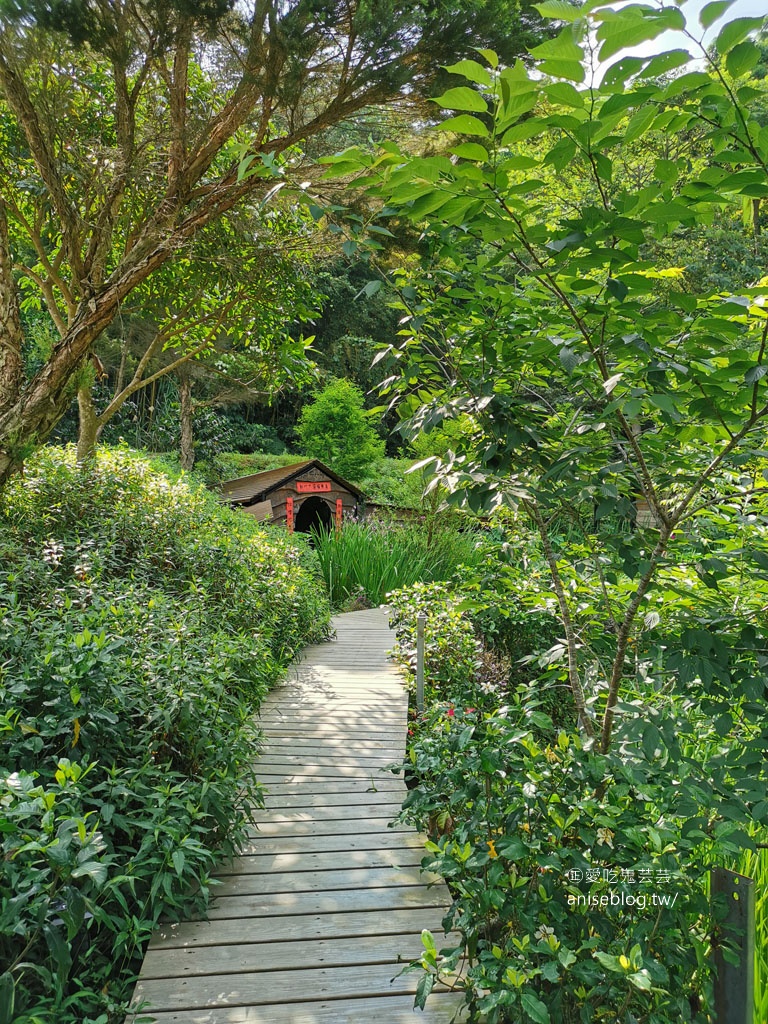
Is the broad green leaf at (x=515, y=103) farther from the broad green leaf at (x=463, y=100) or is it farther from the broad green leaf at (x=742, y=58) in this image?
the broad green leaf at (x=742, y=58)

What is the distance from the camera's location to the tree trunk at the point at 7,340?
14.4 ft

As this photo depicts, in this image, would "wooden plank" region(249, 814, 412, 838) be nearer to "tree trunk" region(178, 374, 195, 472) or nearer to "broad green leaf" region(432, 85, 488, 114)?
"broad green leaf" region(432, 85, 488, 114)

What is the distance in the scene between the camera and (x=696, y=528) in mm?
1742

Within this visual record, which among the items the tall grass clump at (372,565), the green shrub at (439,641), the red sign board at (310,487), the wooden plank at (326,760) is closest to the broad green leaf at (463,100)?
the wooden plank at (326,760)

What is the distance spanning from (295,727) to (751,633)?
323cm

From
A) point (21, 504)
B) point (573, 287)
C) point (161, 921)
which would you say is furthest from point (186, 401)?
point (573, 287)

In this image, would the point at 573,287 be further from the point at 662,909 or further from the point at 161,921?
the point at 161,921

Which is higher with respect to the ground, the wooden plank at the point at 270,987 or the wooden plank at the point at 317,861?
the wooden plank at the point at 317,861

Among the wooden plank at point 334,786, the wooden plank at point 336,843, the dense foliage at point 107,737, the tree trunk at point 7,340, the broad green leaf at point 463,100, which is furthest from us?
the tree trunk at point 7,340

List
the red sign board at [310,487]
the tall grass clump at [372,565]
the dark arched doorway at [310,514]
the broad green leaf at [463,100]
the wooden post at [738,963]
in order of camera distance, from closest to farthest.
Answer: the broad green leaf at [463,100], the wooden post at [738,963], the tall grass clump at [372,565], the red sign board at [310,487], the dark arched doorway at [310,514]

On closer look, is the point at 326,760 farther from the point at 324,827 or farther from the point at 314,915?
the point at 314,915

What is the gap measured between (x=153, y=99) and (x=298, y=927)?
232 inches

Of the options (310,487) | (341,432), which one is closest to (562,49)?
(310,487)

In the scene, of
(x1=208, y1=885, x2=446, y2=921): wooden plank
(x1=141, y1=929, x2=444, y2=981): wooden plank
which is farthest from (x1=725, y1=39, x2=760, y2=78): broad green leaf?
(x1=208, y1=885, x2=446, y2=921): wooden plank
